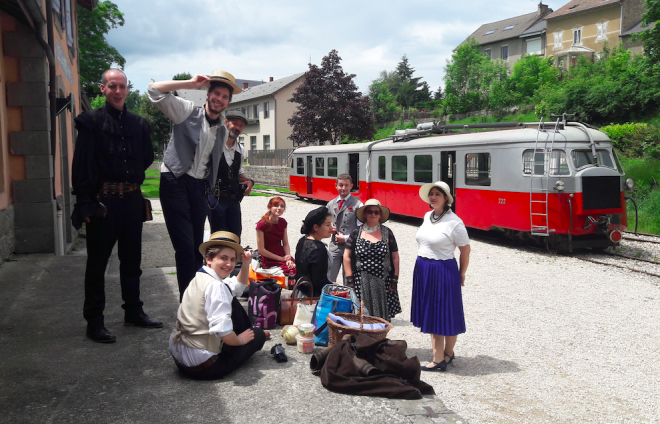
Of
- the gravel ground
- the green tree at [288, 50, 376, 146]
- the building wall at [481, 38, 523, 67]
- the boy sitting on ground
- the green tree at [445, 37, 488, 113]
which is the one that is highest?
the building wall at [481, 38, 523, 67]

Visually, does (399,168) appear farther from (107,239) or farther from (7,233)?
(107,239)

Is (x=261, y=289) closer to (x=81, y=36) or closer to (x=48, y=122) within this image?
(x=48, y=122)

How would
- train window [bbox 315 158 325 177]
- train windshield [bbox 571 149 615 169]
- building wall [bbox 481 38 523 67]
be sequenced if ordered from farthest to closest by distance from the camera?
1. building wall [bbox 481 38 523 67]
2. train window [bbox 315 158 325 177]
3. train windshield [bbox 571 149 615 169]

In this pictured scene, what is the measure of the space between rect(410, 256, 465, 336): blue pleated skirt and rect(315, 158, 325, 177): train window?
59.4 ft

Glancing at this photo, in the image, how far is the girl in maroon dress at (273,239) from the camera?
6418 mm

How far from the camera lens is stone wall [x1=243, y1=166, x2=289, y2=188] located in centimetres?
3666

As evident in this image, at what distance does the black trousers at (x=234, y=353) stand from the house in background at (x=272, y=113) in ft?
146

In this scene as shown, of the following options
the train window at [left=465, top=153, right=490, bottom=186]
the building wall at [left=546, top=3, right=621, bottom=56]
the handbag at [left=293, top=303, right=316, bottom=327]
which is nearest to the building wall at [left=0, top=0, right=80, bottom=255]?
the handbag at [left=293, top=303, right=316, bottom=327]

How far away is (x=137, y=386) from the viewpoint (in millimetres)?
3545

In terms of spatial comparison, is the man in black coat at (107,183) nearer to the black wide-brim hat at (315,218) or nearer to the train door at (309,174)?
the black wide-brim hat at (315,218)

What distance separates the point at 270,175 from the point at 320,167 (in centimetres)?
1665

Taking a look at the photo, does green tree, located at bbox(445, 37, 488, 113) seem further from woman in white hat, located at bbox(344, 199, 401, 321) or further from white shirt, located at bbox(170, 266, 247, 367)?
white shirt, located at bbox(170, 266, 247, 367)

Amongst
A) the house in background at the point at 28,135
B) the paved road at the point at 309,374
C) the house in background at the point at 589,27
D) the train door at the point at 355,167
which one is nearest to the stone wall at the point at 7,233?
the house in background at the point at 28,135

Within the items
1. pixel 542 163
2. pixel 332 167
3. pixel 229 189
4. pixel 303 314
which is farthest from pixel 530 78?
pixel 303 314
